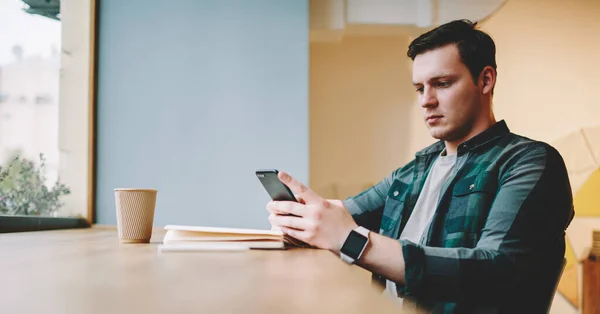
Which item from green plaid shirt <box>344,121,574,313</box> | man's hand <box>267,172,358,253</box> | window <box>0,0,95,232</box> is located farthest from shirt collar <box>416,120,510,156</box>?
window <box>0,0,95,232</box>

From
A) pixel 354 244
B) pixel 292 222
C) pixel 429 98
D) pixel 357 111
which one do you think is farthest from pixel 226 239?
pixel 357 111

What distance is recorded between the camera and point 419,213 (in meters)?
1.45

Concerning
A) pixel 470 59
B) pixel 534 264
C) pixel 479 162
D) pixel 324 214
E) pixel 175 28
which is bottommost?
pixel 534 264

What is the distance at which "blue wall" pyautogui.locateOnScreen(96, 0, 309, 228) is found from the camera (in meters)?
2.14

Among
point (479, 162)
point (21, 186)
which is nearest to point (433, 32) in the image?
point (479, 162)

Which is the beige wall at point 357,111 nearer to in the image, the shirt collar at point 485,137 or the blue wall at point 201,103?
the blue wall at point 201,103

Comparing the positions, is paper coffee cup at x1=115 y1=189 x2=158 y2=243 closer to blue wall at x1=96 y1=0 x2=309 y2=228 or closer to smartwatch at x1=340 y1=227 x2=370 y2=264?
smartwatch at x1=340 y1=227 x2=370 y2=264

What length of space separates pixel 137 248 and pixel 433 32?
0.98 meters

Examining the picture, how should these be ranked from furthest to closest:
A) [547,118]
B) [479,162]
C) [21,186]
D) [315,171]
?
[547,118] < [315,171] < [21,186] < [479,162]

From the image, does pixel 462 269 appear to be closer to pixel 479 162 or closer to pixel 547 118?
pixel 479 162

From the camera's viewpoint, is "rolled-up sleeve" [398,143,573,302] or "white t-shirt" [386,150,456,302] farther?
"white t-shirt" [386,150,456,302]

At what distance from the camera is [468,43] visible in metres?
1.45

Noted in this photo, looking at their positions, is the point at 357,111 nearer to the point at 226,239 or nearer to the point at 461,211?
the point at 461,211

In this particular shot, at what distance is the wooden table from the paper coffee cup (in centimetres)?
22
